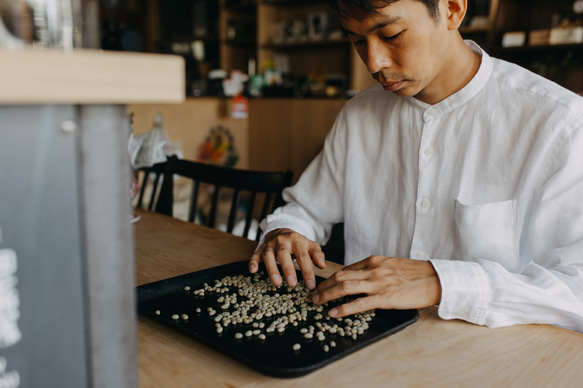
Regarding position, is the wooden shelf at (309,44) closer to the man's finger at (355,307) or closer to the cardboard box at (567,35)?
the cardboard box at (567,35)

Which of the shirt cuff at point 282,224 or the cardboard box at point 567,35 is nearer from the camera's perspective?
the shirt cuff at point 282,224

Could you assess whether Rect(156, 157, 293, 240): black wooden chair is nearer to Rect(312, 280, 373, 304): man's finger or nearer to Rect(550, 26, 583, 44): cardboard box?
Rect(312, 280, 373, 304): man's finger

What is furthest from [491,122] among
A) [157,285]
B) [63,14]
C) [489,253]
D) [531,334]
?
[63,14]

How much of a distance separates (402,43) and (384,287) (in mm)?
568

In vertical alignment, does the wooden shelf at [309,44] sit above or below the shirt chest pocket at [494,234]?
above

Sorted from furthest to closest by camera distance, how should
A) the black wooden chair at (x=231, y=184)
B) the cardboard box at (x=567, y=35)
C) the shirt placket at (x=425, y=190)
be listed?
the cardboard box at (x=567, y=35) → the black wooden chair at (x=231, y=184) → the shirt placket at (x=425, y=190)

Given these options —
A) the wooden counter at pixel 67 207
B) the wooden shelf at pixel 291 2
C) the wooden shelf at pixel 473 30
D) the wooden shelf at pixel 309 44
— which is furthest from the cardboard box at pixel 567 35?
the wooden counter at pixel 67 207

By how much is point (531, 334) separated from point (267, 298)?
0.46 meters

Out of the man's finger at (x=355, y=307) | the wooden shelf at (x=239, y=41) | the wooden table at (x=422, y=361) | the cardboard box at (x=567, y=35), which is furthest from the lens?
the wooden shelf at (x=239, y=41)

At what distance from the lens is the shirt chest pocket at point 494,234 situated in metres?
1.22

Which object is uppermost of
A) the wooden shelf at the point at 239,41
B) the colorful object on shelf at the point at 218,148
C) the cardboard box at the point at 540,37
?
the wooden shelf at the point at 239,41

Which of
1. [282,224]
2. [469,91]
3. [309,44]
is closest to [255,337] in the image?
[282,224]

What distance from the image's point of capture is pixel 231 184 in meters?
1.68

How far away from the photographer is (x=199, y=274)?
1050 mm
